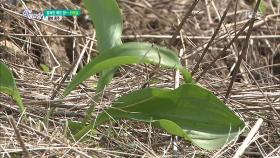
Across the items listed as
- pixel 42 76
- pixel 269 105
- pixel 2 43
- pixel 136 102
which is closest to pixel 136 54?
pixel 136 102

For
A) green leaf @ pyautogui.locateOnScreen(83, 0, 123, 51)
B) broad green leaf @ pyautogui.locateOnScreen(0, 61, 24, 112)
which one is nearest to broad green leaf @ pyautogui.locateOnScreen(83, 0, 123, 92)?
green leaf @ pyautogui.locateOnScreen(83, 0, 123, 51)

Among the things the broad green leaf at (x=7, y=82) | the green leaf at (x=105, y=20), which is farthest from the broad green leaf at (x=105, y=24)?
the broad green leaf at (x=7, y=82)

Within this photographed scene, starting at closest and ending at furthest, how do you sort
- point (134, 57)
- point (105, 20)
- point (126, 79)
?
point (134, 57) < point (105, 20) < point (126, 79)

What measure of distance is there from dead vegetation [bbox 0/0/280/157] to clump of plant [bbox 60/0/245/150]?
0.04 meters

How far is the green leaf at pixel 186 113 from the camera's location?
51.6 inches

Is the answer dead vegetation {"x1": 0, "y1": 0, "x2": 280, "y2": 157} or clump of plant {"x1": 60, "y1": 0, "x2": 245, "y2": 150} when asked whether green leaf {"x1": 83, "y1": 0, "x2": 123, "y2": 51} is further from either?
dead vegetation {"x1": 0, "y1": 0, "x2": 280, "y2": 157}

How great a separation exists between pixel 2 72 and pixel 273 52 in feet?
4.90

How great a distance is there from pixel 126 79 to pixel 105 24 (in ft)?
1.25

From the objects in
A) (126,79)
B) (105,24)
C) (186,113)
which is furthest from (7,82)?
(126,79)

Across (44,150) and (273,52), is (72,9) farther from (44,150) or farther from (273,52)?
(44,150)

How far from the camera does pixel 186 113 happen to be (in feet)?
4.42

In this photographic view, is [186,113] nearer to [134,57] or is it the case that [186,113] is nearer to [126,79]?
[134,57]

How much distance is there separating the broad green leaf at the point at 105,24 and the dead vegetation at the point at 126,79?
0.28ft

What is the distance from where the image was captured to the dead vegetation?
1313mm
